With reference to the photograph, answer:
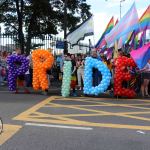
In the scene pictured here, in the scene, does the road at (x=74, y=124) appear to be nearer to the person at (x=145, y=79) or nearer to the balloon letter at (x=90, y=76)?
the balloon letter at (x=90, y=76)

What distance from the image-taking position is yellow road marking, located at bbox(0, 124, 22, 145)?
8.97 metres

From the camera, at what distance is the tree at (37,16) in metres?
29.5

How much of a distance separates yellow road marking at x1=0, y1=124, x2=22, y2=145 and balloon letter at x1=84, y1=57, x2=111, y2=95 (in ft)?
22.8

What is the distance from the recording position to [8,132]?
9680 mm

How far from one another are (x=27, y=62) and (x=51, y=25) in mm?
11623

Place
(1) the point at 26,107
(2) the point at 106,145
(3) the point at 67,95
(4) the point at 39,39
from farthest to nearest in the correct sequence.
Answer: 1. (4) the point at 39,39
2. (3) the point at 67,95
3. (1) the point at 26,107
4. (2) the point at 106,145

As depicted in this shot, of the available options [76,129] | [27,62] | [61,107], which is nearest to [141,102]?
[61,107]

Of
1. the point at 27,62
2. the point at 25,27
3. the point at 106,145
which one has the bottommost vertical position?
the point at 106,145

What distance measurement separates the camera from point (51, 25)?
98.9ft

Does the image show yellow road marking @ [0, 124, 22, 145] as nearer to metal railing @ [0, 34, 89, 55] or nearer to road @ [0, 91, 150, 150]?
road @ [0, 91, 150, 150]

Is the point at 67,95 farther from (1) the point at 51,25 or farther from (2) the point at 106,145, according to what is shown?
(1) the point at 51,25

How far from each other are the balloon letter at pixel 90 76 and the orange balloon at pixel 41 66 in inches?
63.3

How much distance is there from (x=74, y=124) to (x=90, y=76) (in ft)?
21.7

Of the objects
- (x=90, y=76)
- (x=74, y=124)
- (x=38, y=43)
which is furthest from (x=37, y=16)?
(x=74, y=124)
